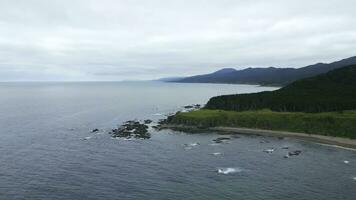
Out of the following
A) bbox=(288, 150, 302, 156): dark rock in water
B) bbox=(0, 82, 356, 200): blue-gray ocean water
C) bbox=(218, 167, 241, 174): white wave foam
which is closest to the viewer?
bbox=(0, 82, 356, 200): blue-gray ocean water

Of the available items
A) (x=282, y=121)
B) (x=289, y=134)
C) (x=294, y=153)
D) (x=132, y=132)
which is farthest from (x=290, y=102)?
(x=132, y=132)

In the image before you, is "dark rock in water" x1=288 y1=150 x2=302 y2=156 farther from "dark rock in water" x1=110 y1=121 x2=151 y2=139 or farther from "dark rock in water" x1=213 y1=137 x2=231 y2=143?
"dark rock in water" x1=110 y1=121 x2=151 y2=139

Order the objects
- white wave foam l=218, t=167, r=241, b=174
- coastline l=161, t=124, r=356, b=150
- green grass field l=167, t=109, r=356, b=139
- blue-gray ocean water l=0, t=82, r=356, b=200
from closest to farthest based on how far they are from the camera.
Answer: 1. blue-gray ocean water l=0, t=82, r=356, b=200
2. white wave foam l=218, t=167, r=241, b=174
3. coastline l=161, t=124, r=356, b=150
4. green grass field l=167, t=109, r=356, b=139

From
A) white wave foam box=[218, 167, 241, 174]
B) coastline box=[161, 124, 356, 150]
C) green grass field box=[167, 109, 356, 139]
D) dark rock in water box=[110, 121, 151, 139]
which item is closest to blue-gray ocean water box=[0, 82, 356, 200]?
white wave foam box=[218, 167, 241, 174]

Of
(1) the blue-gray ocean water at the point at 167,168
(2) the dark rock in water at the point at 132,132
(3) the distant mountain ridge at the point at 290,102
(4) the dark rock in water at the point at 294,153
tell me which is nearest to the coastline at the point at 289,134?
(1) the blue-gray ocean water at the point at 167,168

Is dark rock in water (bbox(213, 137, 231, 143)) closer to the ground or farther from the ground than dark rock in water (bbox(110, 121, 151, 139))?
closer to the ground

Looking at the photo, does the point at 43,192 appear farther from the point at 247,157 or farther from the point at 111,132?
the point at 111,132

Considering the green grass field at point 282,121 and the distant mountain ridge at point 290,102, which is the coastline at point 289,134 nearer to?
the green grass field at point 282,121

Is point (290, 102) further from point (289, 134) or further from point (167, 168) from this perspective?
point (167, 168)

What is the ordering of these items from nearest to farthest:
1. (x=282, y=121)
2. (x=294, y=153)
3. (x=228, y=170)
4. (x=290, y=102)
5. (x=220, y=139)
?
(x=228, y=170), (x=294, y=153), (x=220, y=139), (x=282, y=121), (x=290, y=102)
